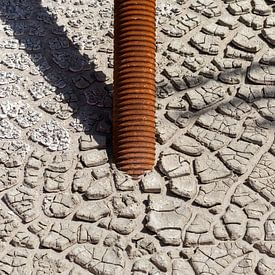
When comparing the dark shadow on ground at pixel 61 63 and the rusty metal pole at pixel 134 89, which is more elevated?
the rusty metal pole at pixel 134 89

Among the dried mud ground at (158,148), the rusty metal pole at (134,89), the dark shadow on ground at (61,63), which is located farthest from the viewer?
the dark shadow on ground at (61,63)

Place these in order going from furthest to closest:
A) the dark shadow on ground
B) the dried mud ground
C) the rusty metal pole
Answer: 1. the dark shadow on ground
2. the rusty metal pole
3. the dried mud ground

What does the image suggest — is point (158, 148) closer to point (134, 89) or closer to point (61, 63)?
point (134, 89)

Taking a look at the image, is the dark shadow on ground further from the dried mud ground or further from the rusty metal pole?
the rusty metal pole

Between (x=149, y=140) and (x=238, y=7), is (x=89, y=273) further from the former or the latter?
(x=238, y=7)

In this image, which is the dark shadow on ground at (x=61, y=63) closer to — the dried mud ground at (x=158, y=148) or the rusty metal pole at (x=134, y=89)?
the dried mud ground at (x=158, y=148)

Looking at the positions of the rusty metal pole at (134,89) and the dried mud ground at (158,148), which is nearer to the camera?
the dried mud ground at (158,148)

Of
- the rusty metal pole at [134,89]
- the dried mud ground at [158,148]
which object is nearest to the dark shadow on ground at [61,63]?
the dried mud ground at [158,148]

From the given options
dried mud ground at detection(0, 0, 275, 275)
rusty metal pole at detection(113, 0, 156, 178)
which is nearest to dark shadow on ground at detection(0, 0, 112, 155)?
dried mud ground at detection(0, 0, 275, 275)
